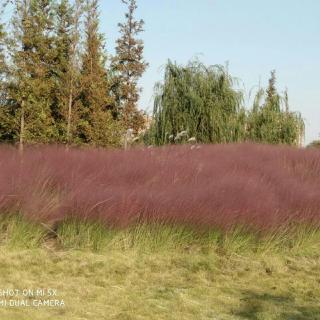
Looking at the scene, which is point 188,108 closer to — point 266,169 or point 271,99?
point 271,99

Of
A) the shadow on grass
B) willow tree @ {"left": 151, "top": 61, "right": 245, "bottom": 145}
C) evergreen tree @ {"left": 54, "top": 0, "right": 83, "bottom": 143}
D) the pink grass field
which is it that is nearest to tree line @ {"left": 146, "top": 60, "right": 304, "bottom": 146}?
willow tree @ {"left": 151, "top": 61, "right": 245, "bottom": 145}

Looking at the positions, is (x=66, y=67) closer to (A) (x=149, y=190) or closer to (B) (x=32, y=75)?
(B) (x=32, y=75)

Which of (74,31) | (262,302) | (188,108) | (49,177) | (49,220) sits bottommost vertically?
(262,302)

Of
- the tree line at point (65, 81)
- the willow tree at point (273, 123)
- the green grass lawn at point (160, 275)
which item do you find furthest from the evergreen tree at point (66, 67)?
the green grass lawn at point (160, 275)

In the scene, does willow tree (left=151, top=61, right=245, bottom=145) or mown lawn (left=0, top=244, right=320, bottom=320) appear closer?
mown lawn (left=0, top=244, right=320, bottom=320)

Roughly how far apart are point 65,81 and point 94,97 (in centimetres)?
108

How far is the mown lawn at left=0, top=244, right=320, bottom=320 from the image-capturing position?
3.57 meters

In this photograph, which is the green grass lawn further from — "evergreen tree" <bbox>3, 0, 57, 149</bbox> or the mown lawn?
"evergreen tree" <bbox>3, 0, 57, 149</bbox>

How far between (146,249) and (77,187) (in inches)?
42.5

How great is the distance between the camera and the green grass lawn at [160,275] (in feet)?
11.8

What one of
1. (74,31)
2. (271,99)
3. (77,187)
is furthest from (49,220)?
(271,99)

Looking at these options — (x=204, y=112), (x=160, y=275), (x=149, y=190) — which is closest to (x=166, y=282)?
(x=160, y=275)

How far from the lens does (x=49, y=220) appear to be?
5066 millimetres

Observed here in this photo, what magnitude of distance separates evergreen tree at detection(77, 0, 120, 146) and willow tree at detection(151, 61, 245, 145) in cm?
162
